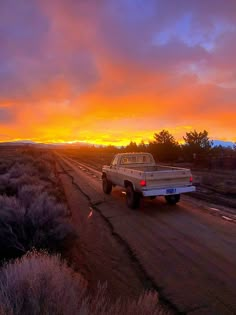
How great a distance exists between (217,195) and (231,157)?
19388 mm

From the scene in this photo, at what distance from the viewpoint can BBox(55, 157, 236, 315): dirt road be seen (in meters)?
4.88

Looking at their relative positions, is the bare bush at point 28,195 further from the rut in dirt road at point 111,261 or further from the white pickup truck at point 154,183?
the white pickup truck at point 154,183

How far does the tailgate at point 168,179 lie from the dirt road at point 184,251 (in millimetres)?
991

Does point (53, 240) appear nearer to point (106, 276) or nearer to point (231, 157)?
point (106, 276)

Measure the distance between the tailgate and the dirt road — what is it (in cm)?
99

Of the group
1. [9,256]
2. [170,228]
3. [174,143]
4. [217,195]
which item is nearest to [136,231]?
[170,228]

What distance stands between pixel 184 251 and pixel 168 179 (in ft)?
→ 15.7

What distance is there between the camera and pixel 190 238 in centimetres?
783

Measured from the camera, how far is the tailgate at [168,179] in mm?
11062

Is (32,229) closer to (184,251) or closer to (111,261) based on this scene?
(111,261)

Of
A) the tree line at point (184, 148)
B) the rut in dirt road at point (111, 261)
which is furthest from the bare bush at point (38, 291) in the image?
the tree line at point (184, 148)

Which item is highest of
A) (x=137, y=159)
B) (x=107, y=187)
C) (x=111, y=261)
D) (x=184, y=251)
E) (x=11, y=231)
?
(x=137, y=159)

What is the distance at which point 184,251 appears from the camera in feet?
22.6

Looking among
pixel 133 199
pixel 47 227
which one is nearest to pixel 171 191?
pixel 133 199
